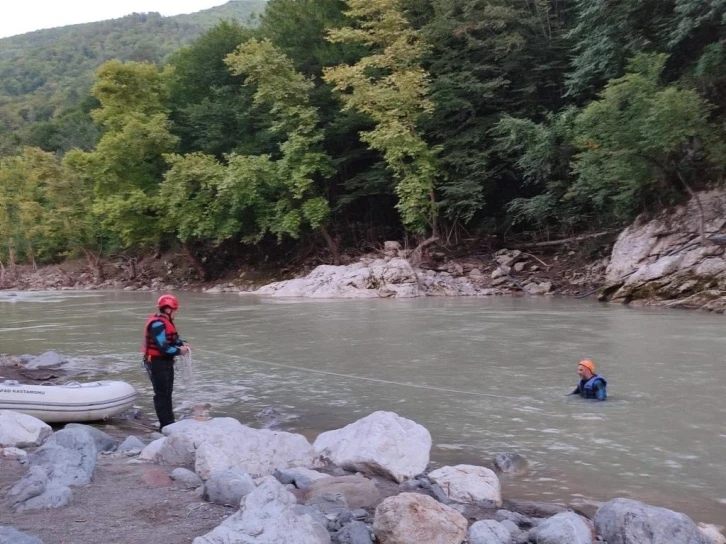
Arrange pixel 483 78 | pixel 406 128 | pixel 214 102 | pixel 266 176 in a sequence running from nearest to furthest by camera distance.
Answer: pixel 406 128 < pixel 483 78 < pixel 266 176 < pixel 214 102

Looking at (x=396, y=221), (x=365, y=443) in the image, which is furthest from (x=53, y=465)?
(x=396, y=221)

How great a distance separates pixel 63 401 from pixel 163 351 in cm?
119

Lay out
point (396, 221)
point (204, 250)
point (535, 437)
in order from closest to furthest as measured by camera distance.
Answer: point (535, 437) < point (396, 221) < point (204, 250)

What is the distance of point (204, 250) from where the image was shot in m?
34.2

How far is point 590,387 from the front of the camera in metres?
7.07

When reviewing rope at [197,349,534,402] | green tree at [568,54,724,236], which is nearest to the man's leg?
rope at [197,349,534,402]

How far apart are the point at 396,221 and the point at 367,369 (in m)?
20.4

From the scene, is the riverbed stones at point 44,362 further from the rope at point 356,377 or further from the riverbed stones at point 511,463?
the riverbed stones at point 511,463

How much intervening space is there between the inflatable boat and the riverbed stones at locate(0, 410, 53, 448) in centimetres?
60

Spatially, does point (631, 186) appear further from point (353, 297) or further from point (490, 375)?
point (490, 375)

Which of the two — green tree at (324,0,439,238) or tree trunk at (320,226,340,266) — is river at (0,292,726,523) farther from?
tree trunk at (320,226,340,266)

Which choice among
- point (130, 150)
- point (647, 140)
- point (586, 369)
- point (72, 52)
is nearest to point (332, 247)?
point (130, 150)

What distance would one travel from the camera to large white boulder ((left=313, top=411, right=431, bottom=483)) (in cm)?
484

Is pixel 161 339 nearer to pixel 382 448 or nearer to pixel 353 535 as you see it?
pixel 382 448
